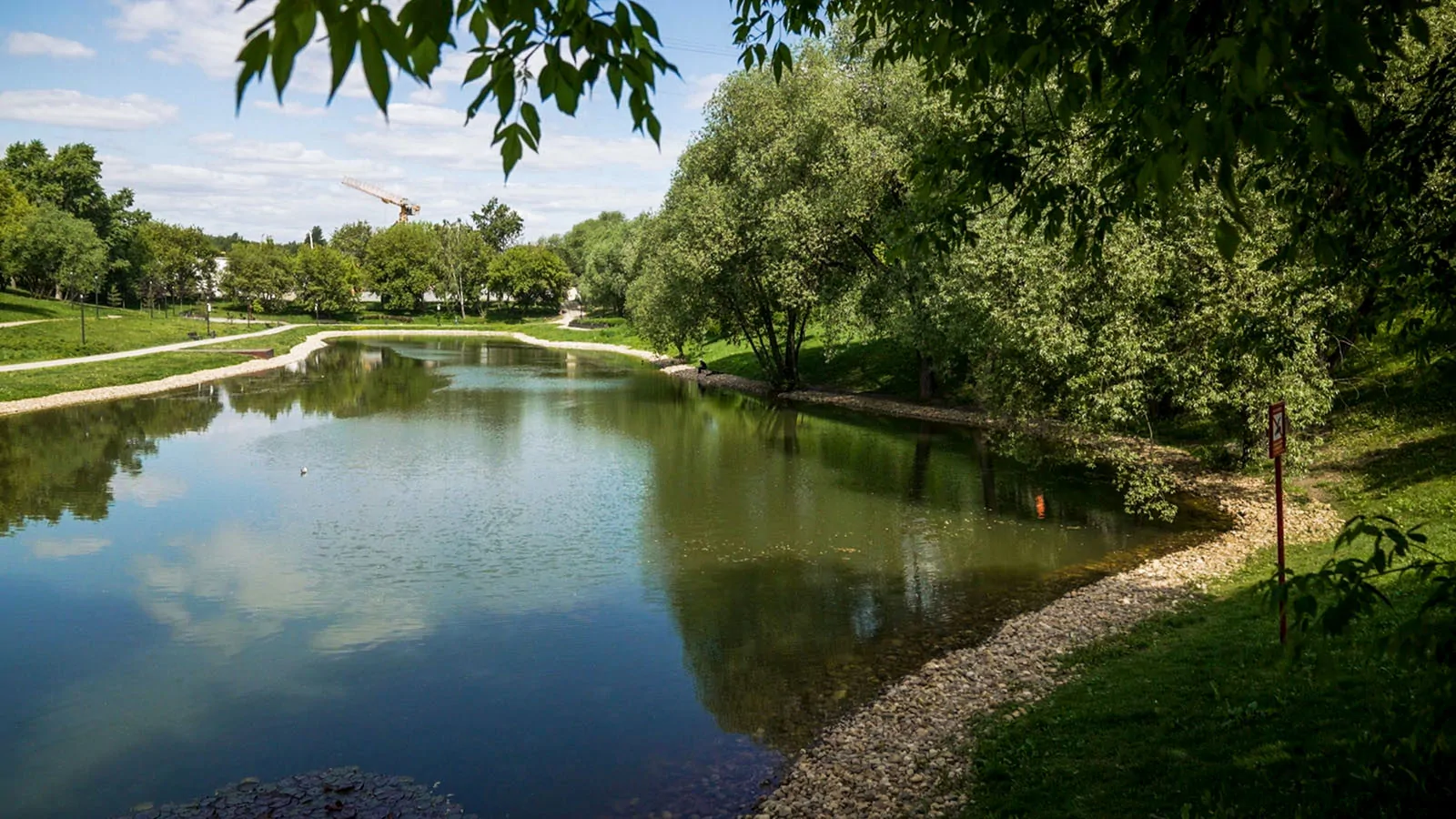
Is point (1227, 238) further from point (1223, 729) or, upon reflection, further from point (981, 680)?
point (981, 680)

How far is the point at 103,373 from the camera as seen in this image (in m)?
52.2

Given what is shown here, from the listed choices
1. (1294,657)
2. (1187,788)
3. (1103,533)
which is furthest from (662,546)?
(1294,657)

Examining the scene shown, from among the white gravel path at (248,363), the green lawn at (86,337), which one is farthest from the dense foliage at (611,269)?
the green lawn at (86,337)

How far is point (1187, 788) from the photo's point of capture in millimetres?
8094

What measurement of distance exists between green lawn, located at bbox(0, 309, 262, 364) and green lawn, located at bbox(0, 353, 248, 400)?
14.2ft

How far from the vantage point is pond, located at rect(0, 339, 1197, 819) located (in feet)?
39.2

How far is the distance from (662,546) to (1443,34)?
21918 mm

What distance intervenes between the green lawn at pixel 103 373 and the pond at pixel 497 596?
1110cm

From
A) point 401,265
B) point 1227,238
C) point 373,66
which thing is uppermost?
point 401,265

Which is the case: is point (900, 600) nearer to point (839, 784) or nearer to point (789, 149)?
point (839, 784)

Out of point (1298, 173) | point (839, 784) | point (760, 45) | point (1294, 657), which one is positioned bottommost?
point (839, 784)

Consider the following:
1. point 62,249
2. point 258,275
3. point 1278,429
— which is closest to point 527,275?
point 258,275

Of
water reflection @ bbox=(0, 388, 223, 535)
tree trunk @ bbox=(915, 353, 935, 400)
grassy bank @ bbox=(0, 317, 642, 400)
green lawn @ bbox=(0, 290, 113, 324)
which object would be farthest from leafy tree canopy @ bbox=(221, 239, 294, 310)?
tree trunk @ bbox=(915, 353, 935, 400)

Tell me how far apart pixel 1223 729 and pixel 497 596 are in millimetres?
13127
